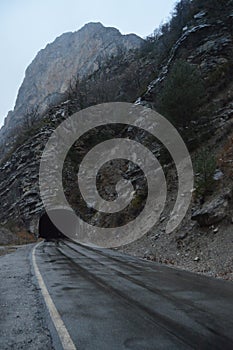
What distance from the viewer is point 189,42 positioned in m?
37.2

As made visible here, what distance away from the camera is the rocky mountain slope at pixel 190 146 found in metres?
13.2

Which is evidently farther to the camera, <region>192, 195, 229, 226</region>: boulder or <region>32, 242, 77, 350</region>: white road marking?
<region>192, 195, 229, 226</region>: boulder

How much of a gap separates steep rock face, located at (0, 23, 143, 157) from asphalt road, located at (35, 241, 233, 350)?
450ft

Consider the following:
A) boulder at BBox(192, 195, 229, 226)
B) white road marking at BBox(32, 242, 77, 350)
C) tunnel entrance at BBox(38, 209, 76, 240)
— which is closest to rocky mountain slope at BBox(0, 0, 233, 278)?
boulder at BBox(192, 195, 229, 226)

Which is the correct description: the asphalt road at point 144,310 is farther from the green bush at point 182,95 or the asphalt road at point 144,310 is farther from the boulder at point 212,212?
the green bush at point 182,95

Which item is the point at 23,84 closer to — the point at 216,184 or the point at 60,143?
the point at 60,143

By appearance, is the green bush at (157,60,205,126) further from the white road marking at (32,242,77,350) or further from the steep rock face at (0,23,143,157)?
the steep rock face at (0,23,143,157)

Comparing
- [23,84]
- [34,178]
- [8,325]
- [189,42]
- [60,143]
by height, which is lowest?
[8,325]

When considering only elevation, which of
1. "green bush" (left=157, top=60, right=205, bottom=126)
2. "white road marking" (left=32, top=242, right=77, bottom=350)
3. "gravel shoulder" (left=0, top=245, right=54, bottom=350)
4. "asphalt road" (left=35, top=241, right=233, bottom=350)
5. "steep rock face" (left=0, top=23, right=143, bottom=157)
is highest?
"steep rock face" (left=0, top=23, right=143, bottom=157)

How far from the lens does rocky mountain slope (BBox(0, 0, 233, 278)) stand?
13227mm

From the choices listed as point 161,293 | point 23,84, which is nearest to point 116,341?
point 161,293

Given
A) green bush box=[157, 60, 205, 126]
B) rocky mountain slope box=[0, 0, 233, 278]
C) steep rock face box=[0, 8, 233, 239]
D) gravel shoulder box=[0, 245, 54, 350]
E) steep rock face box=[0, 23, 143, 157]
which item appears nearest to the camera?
gravel shoulder box=[0, 245, 54, 350]

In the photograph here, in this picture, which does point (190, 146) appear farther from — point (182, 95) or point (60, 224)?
point (60, 224)

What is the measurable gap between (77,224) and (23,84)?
150 metres
